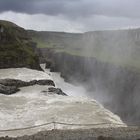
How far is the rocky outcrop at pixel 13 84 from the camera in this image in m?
43.0

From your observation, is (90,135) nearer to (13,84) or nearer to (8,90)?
(8,90)

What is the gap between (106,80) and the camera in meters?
96.4

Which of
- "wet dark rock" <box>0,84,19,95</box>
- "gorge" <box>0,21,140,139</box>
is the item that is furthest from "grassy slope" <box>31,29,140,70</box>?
"wet dark rock" <box>0,84,19,95</box>

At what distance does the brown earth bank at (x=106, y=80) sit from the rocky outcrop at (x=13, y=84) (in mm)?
17428

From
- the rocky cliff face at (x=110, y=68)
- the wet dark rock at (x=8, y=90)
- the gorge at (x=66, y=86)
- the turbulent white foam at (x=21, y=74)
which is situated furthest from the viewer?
the rocky cliff face at (x=110, y=68)

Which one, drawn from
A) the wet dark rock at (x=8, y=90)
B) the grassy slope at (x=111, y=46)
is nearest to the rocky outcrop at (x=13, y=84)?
the wet dark rock at (x=8, y=90)

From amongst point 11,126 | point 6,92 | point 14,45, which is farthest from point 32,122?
point 14,45

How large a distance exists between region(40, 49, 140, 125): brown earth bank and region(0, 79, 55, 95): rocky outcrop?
17.4 meters

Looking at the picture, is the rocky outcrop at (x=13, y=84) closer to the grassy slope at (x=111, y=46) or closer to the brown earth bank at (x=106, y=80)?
the brown earth bank at (x=106, y=80)

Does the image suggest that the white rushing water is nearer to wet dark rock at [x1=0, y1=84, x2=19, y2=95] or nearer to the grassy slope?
wet dark rock at [x1=0, y1=84, x2=19, y2=95]

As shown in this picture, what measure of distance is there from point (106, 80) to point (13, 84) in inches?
2039

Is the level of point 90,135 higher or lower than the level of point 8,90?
higher

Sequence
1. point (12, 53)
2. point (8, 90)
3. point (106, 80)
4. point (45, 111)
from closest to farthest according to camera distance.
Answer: point (45, 111)
point (8, 90)
point (12, 53)
point (106, 80)

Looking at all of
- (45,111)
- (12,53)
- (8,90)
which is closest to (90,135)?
(45,111)
